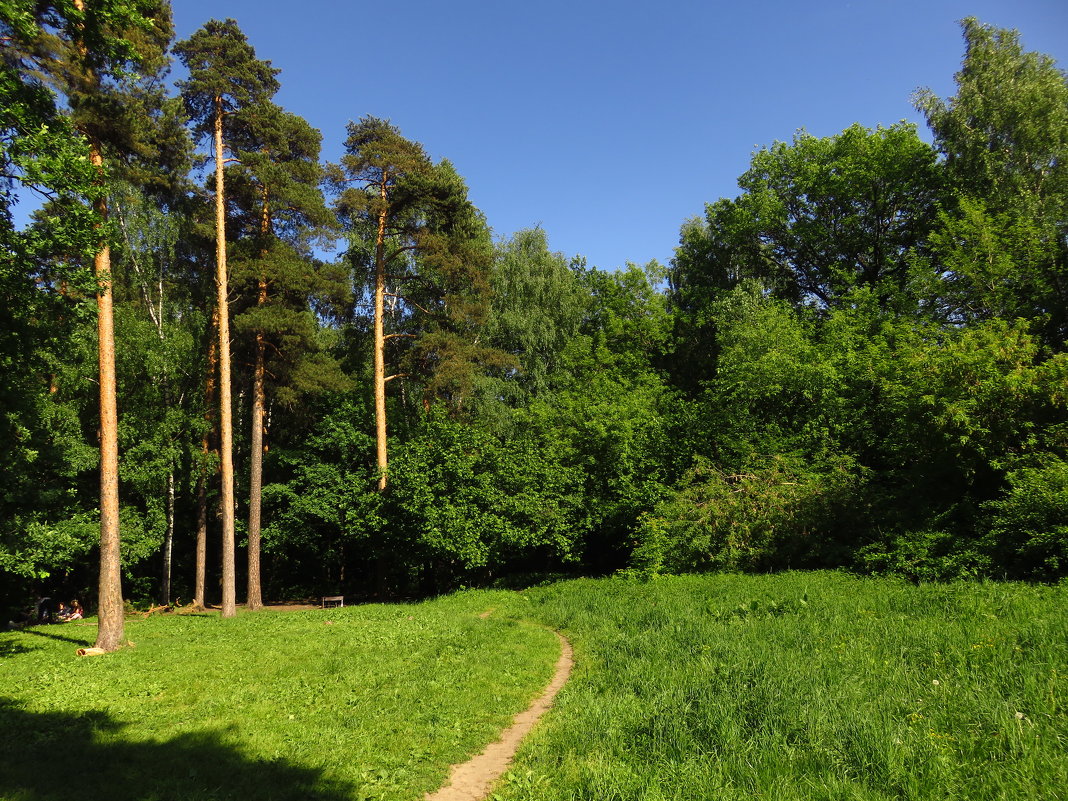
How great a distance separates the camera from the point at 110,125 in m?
→ 12.7

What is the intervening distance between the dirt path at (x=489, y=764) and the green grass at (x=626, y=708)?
180mm

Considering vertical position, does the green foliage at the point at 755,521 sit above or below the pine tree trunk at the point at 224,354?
below

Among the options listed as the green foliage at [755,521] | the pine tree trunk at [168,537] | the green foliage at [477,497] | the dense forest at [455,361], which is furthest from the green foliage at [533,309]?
the pine tree trunk at [168,537]

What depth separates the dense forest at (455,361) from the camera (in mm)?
12789

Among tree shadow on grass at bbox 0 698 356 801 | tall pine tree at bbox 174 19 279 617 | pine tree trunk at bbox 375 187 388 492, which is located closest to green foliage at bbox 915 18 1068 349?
pine tree trunk at bbox 375 187 388 492

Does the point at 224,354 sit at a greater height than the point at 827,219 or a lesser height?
lesser

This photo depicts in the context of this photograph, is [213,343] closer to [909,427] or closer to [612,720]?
[612,720]

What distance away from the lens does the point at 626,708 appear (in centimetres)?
703

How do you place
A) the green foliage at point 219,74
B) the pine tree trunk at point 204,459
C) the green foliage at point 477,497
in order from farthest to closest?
the pine tree trunk at point 204,459
the green foliage at point 477,497
the green foliage at point 219,74

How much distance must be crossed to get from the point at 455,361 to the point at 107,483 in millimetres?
12330

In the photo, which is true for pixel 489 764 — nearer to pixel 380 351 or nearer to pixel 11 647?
pixel 11 647

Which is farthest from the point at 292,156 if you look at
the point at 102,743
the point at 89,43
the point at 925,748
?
the point at 925,748

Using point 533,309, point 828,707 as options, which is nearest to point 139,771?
point 828,707

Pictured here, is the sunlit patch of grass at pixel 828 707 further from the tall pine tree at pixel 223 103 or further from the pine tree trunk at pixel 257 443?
the pine tree trunk at pixel 257 443
